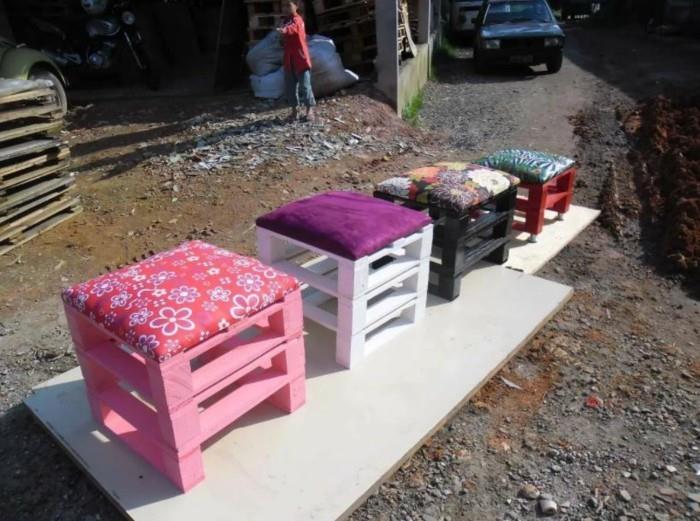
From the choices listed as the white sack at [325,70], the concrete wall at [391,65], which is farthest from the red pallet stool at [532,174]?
the white sack at [325,70]

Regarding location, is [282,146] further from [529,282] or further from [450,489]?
[450,489]

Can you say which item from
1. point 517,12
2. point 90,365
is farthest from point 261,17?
point 90,365

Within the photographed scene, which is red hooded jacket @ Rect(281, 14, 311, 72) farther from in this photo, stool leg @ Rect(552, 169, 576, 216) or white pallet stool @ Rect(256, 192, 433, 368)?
white pallet stool @ Rect(256, 192, 433, 368)

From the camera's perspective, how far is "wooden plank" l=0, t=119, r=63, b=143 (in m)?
4.29

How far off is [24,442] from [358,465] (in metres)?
1.50

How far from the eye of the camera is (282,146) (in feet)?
19.8

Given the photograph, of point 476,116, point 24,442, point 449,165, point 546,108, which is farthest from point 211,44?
point 24,442

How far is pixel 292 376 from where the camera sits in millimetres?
2383

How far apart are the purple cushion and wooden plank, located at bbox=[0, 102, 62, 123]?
270 cm

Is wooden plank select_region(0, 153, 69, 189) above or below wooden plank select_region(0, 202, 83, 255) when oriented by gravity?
Result: above

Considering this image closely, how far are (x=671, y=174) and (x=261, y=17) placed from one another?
560cm

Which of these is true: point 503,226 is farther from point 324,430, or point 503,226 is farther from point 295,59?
point 295,59

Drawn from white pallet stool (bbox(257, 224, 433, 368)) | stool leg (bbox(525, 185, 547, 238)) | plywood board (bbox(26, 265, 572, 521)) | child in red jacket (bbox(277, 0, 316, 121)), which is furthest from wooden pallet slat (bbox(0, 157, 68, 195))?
stool leg (bbox(525, 185, 547, 238))

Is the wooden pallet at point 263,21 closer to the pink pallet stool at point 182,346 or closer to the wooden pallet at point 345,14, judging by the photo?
the wooden pallet at point 345,14
